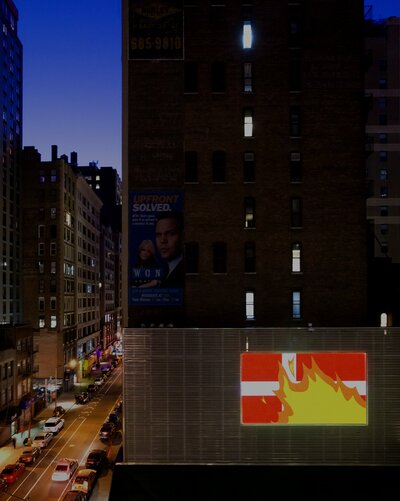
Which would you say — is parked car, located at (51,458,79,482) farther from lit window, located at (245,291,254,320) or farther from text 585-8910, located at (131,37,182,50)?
text 585-8910, located at (131,37,182,50)

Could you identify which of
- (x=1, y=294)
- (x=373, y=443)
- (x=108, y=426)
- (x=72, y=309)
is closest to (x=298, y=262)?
(x=373, y=443)

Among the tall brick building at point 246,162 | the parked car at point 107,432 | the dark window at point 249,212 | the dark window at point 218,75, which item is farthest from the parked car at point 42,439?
the dark window at point 218,75

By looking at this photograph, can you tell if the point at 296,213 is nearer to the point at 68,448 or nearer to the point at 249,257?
the point at 249,257

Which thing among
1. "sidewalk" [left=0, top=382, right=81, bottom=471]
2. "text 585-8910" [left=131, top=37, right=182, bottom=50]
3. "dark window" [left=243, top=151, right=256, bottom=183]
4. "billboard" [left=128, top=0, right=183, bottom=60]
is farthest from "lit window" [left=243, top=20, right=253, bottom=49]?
"sidewalk" [left=0, top=382, right=81, bottom=471]

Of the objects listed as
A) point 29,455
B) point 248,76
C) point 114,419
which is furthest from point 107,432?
point 248,76

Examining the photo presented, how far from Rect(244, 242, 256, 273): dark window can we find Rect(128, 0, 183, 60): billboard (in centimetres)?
1244

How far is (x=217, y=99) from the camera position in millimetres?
31781

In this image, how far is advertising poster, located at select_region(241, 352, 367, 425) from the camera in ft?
94.6

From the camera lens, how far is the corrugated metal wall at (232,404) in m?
28.8

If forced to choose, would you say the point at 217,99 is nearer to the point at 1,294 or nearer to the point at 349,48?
the point at 349,48

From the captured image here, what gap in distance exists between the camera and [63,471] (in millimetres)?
42375

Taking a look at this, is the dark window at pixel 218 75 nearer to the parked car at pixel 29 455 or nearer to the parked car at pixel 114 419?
the parked car at pixel 29 455

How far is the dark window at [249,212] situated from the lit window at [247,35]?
376 inches

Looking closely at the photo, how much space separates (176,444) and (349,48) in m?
25.8
